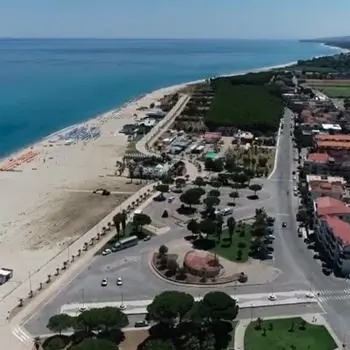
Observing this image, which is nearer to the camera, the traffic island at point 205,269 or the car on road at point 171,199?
the traffic island at point 205,269

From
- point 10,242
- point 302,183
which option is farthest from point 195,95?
point 10,242

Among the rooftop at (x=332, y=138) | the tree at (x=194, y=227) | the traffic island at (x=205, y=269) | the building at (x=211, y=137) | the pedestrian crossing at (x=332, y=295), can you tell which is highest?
the rooftop at (x=332, y=138)

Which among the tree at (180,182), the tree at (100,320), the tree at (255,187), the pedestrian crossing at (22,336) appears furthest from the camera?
the tree at (180,182)

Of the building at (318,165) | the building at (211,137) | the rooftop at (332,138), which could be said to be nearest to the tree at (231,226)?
the building at (318,165)

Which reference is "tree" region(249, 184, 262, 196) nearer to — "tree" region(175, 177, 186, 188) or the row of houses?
the row of houses

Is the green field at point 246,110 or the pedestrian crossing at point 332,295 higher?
the green field at point 246,110

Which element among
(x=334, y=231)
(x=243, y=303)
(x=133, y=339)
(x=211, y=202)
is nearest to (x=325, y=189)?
(x=211, y=202)

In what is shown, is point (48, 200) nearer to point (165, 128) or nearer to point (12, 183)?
point (12, 183)

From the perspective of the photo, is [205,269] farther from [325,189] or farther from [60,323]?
[325,189]

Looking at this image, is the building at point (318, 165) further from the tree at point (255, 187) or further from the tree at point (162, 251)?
the tree at point (162, 251)
